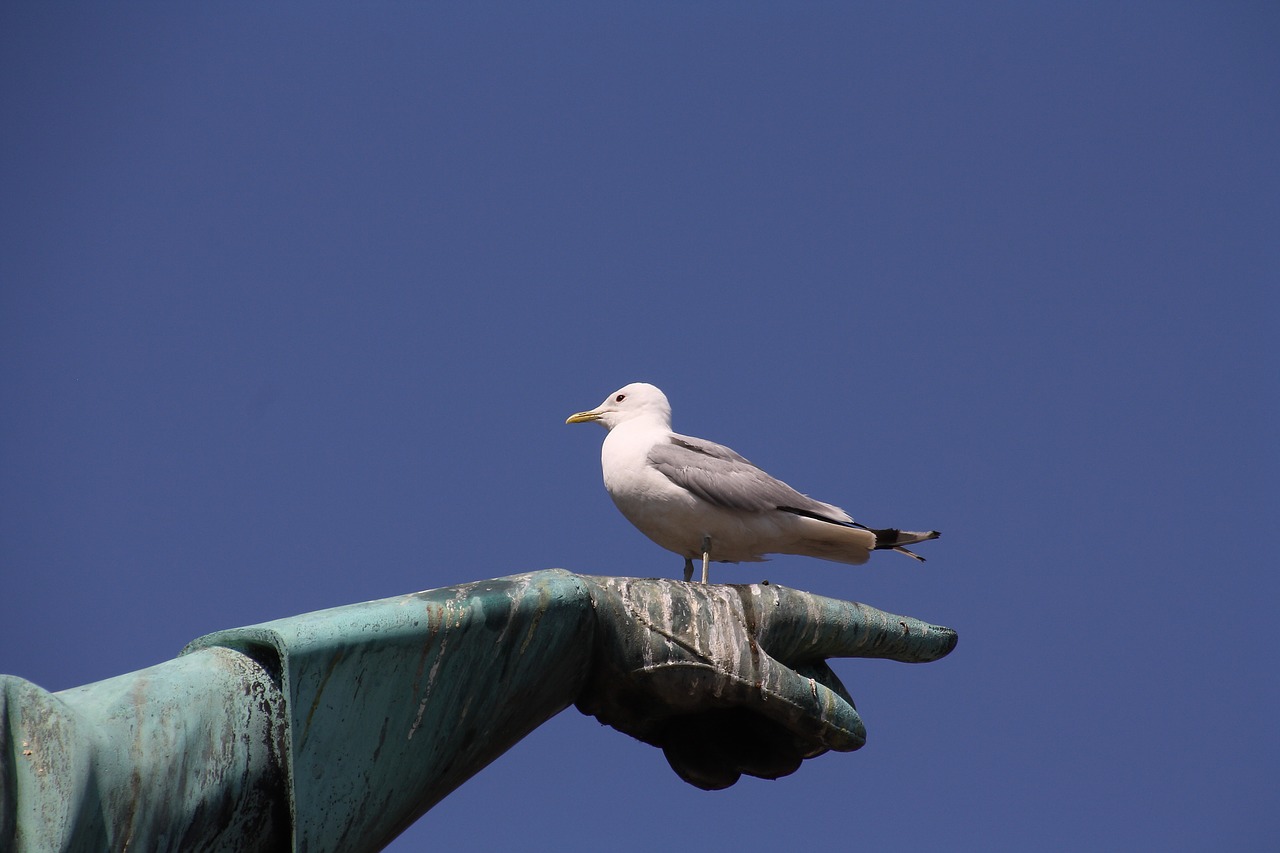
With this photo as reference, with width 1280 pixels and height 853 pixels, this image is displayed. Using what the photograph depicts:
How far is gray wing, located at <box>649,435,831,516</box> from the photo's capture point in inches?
348

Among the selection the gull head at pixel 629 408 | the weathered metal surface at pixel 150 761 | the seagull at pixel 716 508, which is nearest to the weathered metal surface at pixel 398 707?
the weathered metal surface at pixel 150 761

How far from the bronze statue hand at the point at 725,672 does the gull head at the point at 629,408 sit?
4.80 m

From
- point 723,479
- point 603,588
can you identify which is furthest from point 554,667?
point 723,479

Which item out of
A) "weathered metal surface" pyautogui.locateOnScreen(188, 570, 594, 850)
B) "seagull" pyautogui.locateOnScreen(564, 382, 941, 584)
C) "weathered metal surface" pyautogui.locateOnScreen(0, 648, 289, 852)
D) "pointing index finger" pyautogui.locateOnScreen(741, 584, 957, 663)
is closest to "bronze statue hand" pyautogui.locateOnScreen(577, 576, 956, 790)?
"pointing index finger" pyautogui.locateOnScreen(741, 584, 957, 663)

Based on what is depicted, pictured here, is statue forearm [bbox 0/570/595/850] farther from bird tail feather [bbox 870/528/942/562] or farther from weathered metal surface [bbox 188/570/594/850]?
bird tail feather [bbox 870/528/942/562]

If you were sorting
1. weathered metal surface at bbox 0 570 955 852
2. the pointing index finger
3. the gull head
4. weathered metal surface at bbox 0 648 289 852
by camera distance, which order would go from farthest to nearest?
1. the gull head
2. the pointing index finger
3. weathered metal surface at bbox 0 570 955 852
4. weathered metal surface at bbox 0 648 289 852

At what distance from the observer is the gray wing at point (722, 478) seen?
348 inches

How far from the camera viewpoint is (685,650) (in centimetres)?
473

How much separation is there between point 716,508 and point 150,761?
562 cm

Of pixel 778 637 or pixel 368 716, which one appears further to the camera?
pixel 778 637

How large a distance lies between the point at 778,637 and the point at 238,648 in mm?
2051

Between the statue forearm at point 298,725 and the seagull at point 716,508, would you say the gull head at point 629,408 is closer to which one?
the seagull at point 716,508

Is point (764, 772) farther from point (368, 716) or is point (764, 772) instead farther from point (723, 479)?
point (723, 479)

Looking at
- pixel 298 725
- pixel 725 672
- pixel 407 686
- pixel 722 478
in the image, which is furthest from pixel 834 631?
pixel 722 478
